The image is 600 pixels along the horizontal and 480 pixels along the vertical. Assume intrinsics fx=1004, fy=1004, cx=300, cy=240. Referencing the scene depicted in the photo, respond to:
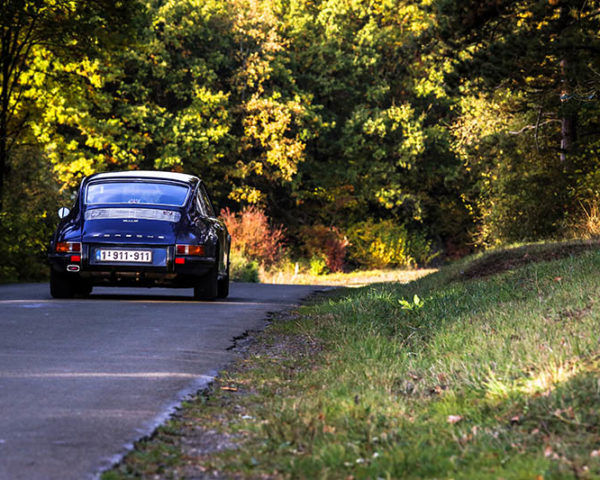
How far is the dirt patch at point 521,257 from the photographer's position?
16.8 metres

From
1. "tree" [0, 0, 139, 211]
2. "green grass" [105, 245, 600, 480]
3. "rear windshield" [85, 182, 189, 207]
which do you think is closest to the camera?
"green grass" [105, 245, 600, 480]

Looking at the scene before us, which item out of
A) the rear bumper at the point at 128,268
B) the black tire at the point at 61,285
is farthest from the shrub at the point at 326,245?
the rear bumper at the point at 128,268

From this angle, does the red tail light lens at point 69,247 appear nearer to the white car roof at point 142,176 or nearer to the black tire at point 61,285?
the black tire at point 61,285

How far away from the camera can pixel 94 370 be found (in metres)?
7.36

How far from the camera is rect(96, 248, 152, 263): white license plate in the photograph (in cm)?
1339

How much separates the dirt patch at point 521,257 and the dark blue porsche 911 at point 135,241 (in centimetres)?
495

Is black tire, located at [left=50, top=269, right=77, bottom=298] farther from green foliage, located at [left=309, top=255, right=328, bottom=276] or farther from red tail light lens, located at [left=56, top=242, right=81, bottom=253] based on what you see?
green foliage, located at [left=309, top=255, right=328, bottom=276]

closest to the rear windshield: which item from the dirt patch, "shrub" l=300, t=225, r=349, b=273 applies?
the dirt patch

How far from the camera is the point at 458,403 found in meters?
5.87

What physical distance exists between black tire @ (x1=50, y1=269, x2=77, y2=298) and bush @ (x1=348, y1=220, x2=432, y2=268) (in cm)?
3195

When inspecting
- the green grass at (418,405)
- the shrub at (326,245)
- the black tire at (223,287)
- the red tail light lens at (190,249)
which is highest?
the shrub at (326,245)

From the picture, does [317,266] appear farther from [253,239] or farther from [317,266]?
[253,239]

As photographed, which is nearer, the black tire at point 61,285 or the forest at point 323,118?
the black tire at point 61,285

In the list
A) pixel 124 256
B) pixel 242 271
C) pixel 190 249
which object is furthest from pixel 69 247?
pixel 242 271
